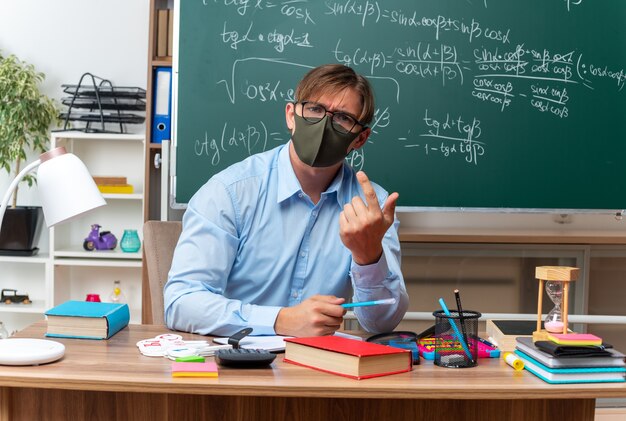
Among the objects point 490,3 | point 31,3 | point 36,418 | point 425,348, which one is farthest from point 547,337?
point 31,3

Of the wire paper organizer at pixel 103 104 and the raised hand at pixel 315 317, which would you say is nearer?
the raised hand at pixel 315 317

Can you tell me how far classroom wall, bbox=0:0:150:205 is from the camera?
14.1 ft

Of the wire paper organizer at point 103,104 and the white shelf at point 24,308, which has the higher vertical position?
the wire paper organizer at point 103,104

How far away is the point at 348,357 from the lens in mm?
1360

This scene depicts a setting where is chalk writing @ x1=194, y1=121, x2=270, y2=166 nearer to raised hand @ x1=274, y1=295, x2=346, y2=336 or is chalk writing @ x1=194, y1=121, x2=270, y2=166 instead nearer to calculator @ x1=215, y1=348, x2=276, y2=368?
raised hand @ x1=274, y1=295, x2=346, y2=336

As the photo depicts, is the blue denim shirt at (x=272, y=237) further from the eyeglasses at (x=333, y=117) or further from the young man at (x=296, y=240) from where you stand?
the eyeglasses at (x=333, y=117)

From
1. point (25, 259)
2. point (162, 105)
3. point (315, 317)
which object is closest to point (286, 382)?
point (315, 317)

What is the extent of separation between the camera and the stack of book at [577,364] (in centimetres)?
139

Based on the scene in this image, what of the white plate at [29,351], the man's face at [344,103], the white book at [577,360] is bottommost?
the white plate at [29,351]

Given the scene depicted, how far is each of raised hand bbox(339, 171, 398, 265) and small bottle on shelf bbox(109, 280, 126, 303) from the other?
292cm

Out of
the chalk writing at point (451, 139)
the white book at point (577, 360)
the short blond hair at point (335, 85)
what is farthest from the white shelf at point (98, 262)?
the white book at point (577, 360)

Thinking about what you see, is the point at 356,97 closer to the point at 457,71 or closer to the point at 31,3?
the point at 457,71

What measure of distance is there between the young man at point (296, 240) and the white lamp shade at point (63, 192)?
368 mm

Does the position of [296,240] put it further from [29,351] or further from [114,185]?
[114,185]
